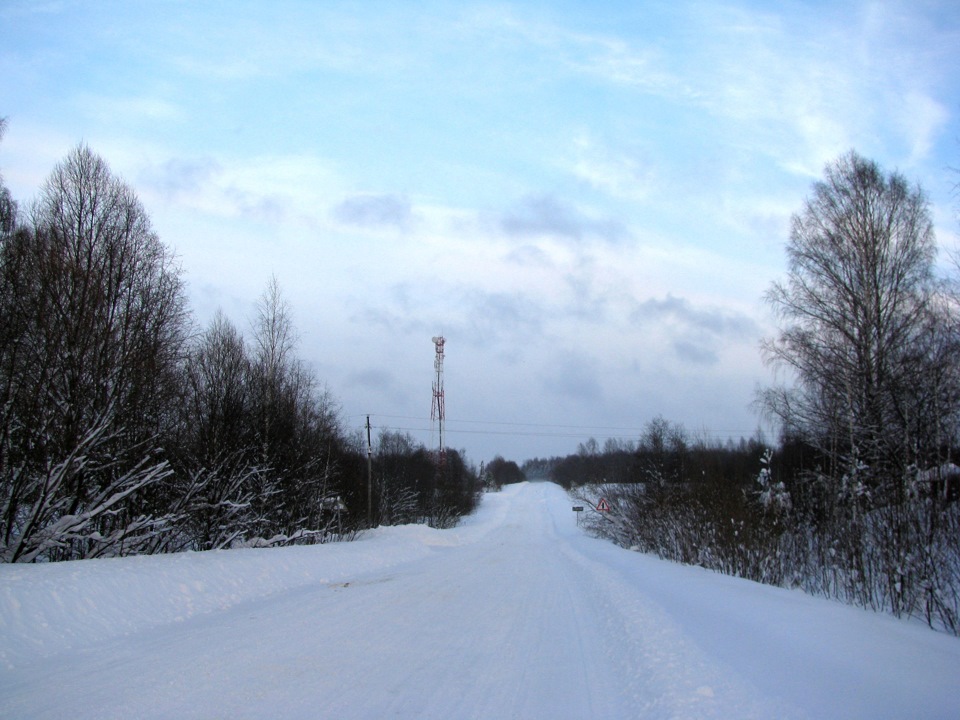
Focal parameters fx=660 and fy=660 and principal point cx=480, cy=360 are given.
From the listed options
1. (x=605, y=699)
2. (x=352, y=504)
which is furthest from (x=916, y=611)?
(x=352, y=504)

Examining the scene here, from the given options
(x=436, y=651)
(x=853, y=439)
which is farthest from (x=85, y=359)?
(x=853, y=439)

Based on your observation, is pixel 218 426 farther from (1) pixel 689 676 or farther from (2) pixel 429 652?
(1) pixel 689 676

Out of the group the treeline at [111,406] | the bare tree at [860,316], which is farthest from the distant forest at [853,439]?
the treeline at [111,406]

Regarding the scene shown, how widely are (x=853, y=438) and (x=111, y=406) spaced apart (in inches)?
756

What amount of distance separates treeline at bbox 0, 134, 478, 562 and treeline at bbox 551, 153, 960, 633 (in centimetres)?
1349

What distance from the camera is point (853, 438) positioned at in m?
19.2

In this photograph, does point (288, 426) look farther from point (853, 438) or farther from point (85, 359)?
point (853, 438)

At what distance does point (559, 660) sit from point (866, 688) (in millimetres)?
3186

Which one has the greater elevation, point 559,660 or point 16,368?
point 16,368

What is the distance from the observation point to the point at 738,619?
9.02 m

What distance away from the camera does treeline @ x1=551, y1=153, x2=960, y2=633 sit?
11.6m

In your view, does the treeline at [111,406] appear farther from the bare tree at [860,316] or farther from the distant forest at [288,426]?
the bare tree at [860,316]

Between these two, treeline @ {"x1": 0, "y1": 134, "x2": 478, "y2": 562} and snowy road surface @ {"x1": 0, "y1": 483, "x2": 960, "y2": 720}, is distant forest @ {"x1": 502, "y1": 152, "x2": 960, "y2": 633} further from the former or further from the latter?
treeline @ {"x1": 0, "y1": 134, "x2": 478, "y2": 562}

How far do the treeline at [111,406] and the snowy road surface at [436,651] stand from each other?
2.42m
